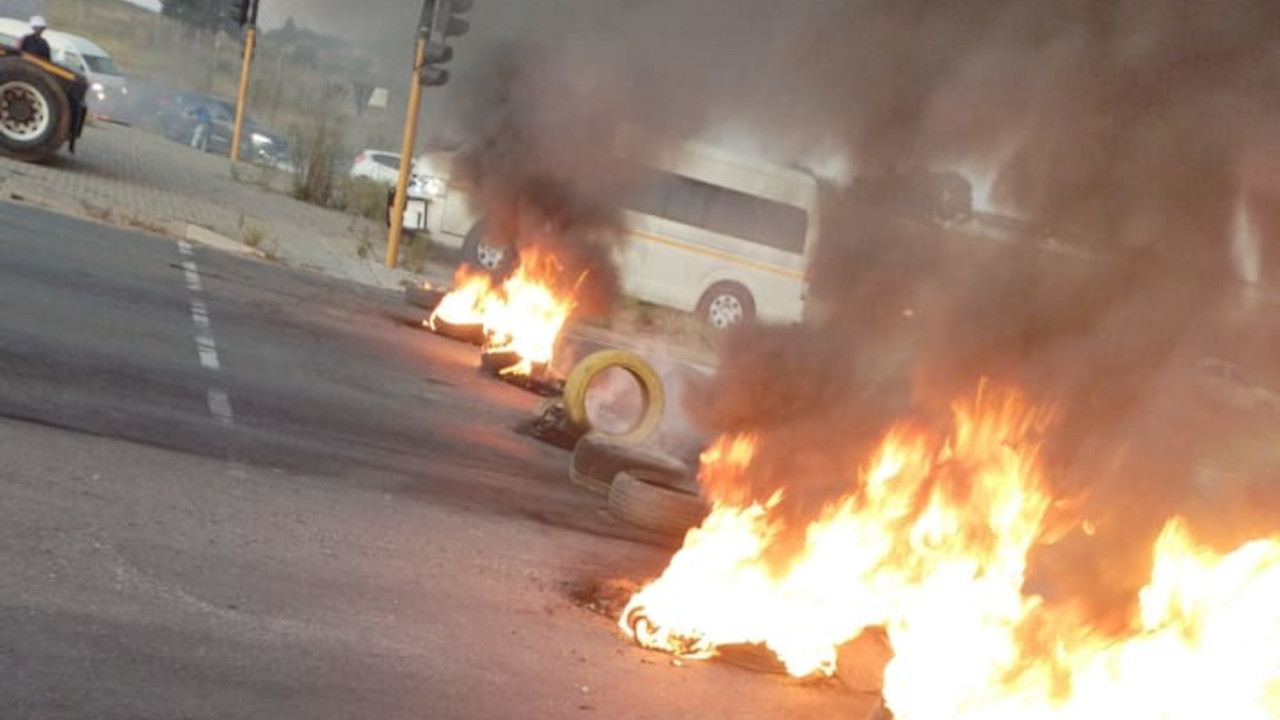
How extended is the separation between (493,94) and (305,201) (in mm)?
12992

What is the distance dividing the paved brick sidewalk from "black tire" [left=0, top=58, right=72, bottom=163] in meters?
0.26

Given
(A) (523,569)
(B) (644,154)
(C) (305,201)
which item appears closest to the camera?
(A) (523,569)

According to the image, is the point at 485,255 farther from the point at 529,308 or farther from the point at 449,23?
the point at 529,308

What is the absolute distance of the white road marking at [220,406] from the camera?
27.4ft

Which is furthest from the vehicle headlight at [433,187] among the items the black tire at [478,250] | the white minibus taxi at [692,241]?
the black tire at [478,250]

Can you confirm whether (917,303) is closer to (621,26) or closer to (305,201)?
(621,26)

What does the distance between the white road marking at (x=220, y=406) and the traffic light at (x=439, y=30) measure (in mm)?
6368

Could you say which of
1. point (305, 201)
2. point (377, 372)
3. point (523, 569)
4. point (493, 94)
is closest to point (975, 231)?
point (523, 569)

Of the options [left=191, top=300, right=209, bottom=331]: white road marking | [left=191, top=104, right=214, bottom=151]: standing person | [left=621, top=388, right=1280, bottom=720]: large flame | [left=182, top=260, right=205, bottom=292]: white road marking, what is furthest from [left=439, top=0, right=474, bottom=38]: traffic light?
[left=191, top=104, right=214, bottom=151]: standing person

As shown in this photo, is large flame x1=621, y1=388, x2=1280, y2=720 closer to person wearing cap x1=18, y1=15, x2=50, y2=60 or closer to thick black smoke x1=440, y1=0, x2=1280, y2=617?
thick black smoke x1=440, y1=0, x2=1280, y2=617

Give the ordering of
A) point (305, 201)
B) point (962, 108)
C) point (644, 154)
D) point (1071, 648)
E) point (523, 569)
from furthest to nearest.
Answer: point (305, 201)
point (644, 154)
point (523, 569)
point (962, 108)
point (1071, 648)

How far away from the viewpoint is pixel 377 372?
36.7ft

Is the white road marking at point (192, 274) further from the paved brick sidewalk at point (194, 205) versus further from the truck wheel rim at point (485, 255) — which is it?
the truck wheel rim at point (485, 255)

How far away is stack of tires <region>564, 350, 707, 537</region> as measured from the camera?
803 centimetres
